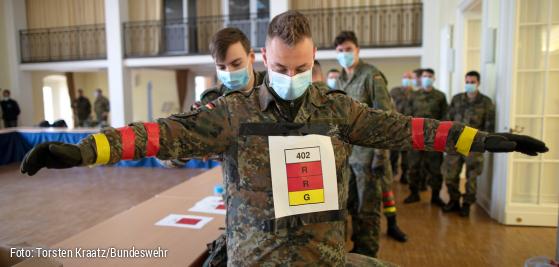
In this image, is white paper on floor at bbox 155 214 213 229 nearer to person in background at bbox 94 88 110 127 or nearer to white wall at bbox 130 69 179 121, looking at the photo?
person in background at bbox 94 88 110 127

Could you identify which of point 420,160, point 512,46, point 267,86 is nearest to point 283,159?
point 267,86

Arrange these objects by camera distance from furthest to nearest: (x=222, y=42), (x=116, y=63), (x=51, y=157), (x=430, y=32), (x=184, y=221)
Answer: (x=116, y=63) → (x=430, y=32) → (x=184, y=221) → (x=222, y=42) → (x=51, y=157)

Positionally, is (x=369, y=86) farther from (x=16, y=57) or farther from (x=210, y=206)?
(x=16, y=57)

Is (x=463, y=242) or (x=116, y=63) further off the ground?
(x=116, y=63)

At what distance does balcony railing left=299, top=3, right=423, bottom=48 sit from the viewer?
9.57 m

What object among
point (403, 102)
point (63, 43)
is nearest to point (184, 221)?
point (403, 102)

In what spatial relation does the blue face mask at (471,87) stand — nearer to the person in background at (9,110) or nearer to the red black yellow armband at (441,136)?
the red black yellow armband at (441,136)

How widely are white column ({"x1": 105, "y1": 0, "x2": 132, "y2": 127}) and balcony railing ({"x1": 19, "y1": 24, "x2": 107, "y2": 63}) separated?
4.88ft

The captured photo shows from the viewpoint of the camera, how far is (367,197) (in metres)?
2.81

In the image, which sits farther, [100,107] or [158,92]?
[158,92]

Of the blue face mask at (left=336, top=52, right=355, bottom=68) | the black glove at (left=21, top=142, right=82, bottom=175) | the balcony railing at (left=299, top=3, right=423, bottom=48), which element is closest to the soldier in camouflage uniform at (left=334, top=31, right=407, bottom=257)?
the blue face mask at (left=336, top=52, right=355, bottom=68)

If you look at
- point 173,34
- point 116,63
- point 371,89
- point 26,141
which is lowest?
point 26,141

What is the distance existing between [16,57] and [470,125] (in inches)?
489

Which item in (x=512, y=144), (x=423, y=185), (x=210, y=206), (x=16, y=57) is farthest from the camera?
(x=16, y=57)
